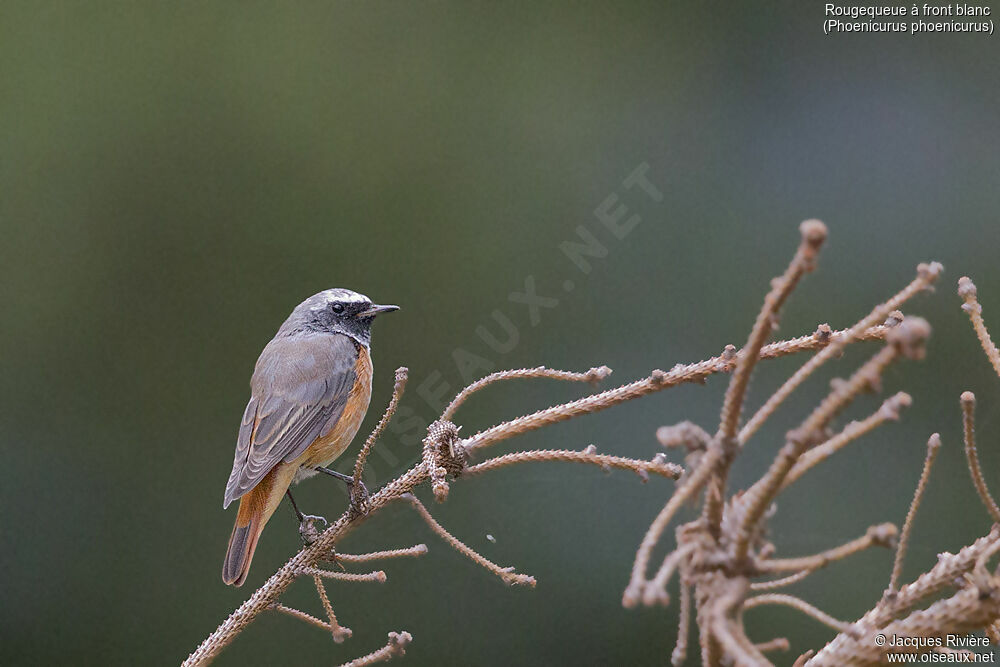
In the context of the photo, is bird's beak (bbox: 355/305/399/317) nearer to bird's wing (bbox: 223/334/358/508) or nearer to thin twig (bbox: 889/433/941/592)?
bird's wing (bbox: 223/334/358/508)

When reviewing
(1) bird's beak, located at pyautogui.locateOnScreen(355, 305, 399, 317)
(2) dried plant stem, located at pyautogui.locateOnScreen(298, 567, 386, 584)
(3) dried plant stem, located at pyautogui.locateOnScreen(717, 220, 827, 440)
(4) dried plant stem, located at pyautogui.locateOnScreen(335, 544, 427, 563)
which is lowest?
(2) dried plant stem, located at pyautogui.locateOnScreen(298, 567, 386, 584)

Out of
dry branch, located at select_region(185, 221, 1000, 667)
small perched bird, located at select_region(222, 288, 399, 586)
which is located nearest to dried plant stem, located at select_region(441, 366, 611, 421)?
dry branch, located at select_region(185, 221, 1000, 667)

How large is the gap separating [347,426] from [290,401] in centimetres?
17

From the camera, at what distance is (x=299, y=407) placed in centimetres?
249

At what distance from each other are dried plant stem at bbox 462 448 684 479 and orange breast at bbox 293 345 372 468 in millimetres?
1299

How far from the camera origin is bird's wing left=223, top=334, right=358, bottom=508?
2.28 m

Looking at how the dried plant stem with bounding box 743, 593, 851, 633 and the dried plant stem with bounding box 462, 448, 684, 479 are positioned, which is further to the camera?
the dried plant stem with bounding box 462, 448, 684, 479

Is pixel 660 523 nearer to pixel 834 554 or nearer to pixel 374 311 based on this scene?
pixel 834 554

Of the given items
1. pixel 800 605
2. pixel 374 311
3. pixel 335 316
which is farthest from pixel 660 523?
pixel 335 316

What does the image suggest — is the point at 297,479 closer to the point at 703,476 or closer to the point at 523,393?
the point at 523,393

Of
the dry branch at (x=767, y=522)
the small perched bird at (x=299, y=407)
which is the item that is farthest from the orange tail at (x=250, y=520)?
the dry branch at (x=767, y=522)

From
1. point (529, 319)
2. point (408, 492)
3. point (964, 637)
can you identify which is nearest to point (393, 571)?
point (529, 319)

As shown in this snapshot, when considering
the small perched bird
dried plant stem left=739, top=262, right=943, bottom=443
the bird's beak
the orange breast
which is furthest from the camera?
the bird's beak

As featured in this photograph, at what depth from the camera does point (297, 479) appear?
248cm
